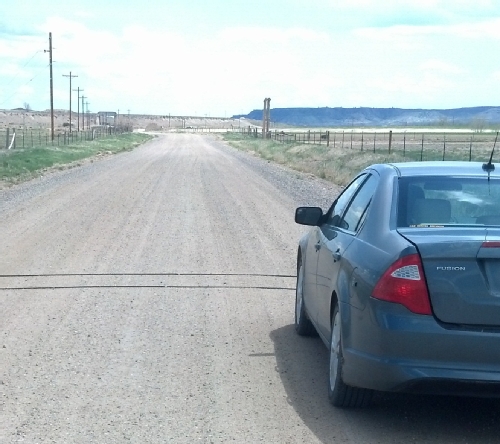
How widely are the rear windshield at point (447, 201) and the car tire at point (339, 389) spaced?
32.6 inches

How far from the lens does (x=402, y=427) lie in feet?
18.9

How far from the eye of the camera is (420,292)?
525cm

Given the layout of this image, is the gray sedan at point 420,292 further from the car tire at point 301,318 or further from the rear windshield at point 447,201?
the car tire at point 301,318

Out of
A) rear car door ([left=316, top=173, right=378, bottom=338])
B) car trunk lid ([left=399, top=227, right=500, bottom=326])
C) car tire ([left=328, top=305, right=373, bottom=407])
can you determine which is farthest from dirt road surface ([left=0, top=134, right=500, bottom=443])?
car trunk lid ([left=399, top=227, right=500, bottom=326])

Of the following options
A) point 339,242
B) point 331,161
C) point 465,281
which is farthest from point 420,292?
point 331,161

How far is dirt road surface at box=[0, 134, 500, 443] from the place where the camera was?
225 inches

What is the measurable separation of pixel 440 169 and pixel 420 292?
1628 millimetres

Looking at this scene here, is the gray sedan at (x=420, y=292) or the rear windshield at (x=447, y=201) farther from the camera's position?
the rear windshield at (x=447, y=201)

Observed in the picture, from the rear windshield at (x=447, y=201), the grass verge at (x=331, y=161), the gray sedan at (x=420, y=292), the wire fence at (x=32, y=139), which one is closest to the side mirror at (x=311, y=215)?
the gray sedan at (x=420, y=292)

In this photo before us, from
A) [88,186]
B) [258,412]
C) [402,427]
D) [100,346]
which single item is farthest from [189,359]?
[88,186]

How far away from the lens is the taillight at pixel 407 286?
207 inches

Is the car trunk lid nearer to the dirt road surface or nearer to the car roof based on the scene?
the dirt road surface

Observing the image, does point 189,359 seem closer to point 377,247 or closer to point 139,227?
point 377,247

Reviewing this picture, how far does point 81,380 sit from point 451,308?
9.36 ft
